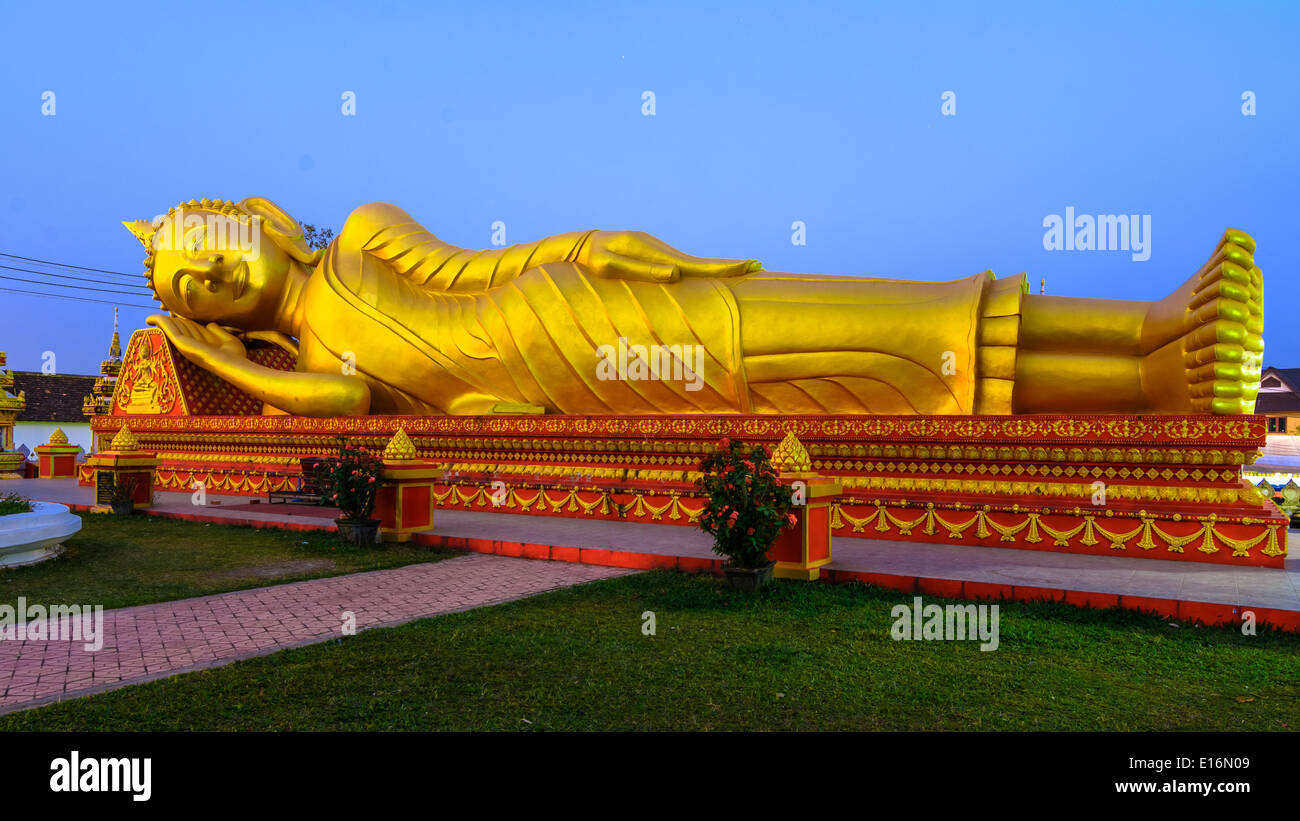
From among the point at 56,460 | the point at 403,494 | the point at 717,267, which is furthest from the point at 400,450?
the point at 56,460

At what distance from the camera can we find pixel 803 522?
6.00 m

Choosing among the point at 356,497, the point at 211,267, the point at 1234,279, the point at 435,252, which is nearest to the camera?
the point at 1234,279

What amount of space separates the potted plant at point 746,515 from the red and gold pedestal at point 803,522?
9.3 inches

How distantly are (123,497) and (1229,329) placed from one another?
12101 millimetres

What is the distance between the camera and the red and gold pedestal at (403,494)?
802 centimetres

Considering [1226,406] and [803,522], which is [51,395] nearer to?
[803,522]

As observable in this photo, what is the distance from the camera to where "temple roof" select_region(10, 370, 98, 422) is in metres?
27.2

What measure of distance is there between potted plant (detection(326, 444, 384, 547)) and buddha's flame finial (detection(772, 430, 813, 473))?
12.9 ft

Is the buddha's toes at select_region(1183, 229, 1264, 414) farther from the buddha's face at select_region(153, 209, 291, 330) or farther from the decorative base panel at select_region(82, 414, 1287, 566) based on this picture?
the buddha's face at select_region(153, 209, 291, 330)

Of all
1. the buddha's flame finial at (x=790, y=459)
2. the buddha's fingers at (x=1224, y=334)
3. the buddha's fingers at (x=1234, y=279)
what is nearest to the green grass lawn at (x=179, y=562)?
the buddha's flame finial at (x=790, y=459)

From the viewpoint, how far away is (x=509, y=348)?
34.1 ft

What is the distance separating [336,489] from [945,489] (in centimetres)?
580

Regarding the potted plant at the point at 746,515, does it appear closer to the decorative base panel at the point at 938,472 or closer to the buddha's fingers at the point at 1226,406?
the decorative base panel at the point at 938,472

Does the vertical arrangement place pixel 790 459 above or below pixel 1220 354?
below
